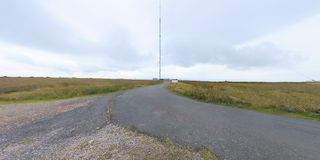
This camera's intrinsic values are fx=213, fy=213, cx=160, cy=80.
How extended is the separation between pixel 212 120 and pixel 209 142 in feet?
13.1

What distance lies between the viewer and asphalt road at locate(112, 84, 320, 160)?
8.12 m

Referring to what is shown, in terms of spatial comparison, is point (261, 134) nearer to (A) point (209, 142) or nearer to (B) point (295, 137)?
(B) point (295, 137)

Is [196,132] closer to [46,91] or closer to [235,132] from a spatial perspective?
[235,132]

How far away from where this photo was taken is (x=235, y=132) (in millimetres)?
10594

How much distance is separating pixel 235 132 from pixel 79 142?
765 cm

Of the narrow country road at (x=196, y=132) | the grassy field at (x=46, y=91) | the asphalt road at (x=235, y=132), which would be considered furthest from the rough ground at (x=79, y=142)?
the grassy field at (x=46, y=91)

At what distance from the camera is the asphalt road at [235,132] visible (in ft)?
26.7

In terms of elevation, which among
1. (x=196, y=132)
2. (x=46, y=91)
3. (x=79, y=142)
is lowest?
(x=79, y=142)

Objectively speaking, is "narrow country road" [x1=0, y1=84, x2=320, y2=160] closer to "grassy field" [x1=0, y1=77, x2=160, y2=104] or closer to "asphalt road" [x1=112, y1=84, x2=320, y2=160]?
"asphalt road" [x1=112, y1=84, x2=320, y2=160]

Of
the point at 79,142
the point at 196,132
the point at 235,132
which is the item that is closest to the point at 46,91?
the point at 79,142

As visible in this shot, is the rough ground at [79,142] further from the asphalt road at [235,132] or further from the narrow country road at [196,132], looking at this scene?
the asphalt road at [235,132]

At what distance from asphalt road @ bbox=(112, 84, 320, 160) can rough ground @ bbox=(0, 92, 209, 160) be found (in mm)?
1180

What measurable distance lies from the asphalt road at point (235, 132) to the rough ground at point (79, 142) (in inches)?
46.5

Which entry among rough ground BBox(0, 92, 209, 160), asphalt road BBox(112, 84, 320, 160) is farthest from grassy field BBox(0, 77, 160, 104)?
asphalt road BBox(112, 84, 320, 160)
